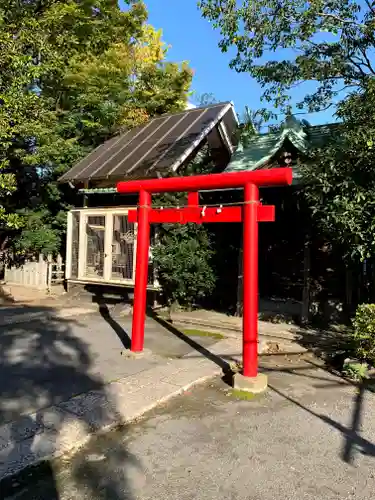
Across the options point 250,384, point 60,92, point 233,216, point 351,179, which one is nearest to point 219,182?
point 233,216

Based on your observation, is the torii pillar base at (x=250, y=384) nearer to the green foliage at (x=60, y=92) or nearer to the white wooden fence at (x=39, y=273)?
the green foliage at (x=60, y=92)

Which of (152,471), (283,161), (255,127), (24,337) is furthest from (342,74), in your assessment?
(24,337)

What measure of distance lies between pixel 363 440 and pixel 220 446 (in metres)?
1.43

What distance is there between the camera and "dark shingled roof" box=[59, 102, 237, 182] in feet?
34.8

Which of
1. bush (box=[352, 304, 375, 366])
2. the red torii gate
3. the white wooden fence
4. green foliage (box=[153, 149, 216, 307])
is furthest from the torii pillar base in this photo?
the white wooden fence

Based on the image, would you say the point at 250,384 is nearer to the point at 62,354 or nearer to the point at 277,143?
the point at 62,354

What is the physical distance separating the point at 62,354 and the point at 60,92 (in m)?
11.8

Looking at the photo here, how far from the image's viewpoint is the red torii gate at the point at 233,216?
542cm

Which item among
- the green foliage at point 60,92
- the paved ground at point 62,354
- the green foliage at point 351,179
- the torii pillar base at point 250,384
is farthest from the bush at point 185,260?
the torii pillar base at point 250,384

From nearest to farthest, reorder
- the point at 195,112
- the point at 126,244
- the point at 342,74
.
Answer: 1. the point at 342,74
2. the point at 126,244
3. the point at 195,112

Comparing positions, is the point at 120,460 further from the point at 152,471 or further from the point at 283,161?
the point at 283,161

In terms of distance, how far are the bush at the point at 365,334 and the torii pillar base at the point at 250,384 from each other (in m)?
1.73

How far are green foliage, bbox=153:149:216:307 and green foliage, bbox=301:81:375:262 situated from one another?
3396mm

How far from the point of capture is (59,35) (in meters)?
11.6
